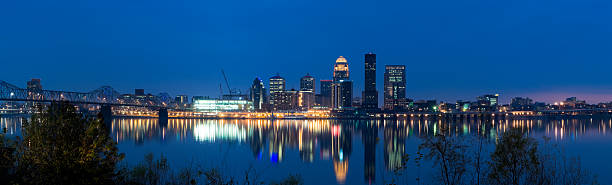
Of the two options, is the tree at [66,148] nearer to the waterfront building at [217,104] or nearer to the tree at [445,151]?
the tree at [445,151]

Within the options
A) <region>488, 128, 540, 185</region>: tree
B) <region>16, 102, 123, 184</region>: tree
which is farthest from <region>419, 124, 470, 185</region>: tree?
<region>16, 102, 123, 184</region>: tree

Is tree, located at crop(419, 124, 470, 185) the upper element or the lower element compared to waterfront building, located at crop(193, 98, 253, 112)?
upper

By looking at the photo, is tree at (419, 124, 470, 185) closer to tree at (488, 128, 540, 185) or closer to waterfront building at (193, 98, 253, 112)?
tree at (488, 128, 540, 185)

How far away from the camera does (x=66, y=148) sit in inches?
451

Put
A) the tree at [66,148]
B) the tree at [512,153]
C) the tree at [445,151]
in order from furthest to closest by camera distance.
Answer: the tree at [445,151] < the tree at [512,153] < the tree at [66,148]

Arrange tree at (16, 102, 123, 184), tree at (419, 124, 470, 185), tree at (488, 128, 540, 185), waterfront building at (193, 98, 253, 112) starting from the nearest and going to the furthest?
tree at (16, 102, 123, 184) < tree at (488, 128, 540, 185) < tree at (419, 124, 470, 185) < waterfront building at (193, 98, 253, 112)

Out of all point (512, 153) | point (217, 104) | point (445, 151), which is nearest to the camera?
point (512, 153)

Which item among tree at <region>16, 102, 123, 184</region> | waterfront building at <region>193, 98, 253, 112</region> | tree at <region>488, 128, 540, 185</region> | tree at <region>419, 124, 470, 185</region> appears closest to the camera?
tree at <region>16, 102, 123, 184</region>

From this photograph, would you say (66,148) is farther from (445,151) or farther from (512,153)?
(512,153)

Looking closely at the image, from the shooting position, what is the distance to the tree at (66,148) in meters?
11.4

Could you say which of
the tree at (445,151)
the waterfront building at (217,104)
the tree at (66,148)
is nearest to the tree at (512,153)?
the tree at (445,151)

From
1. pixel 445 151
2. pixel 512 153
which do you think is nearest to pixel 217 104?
pixel 445 151

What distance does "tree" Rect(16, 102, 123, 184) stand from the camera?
11.4 meters

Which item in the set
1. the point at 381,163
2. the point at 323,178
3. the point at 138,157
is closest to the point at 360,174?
the point at 323,178
